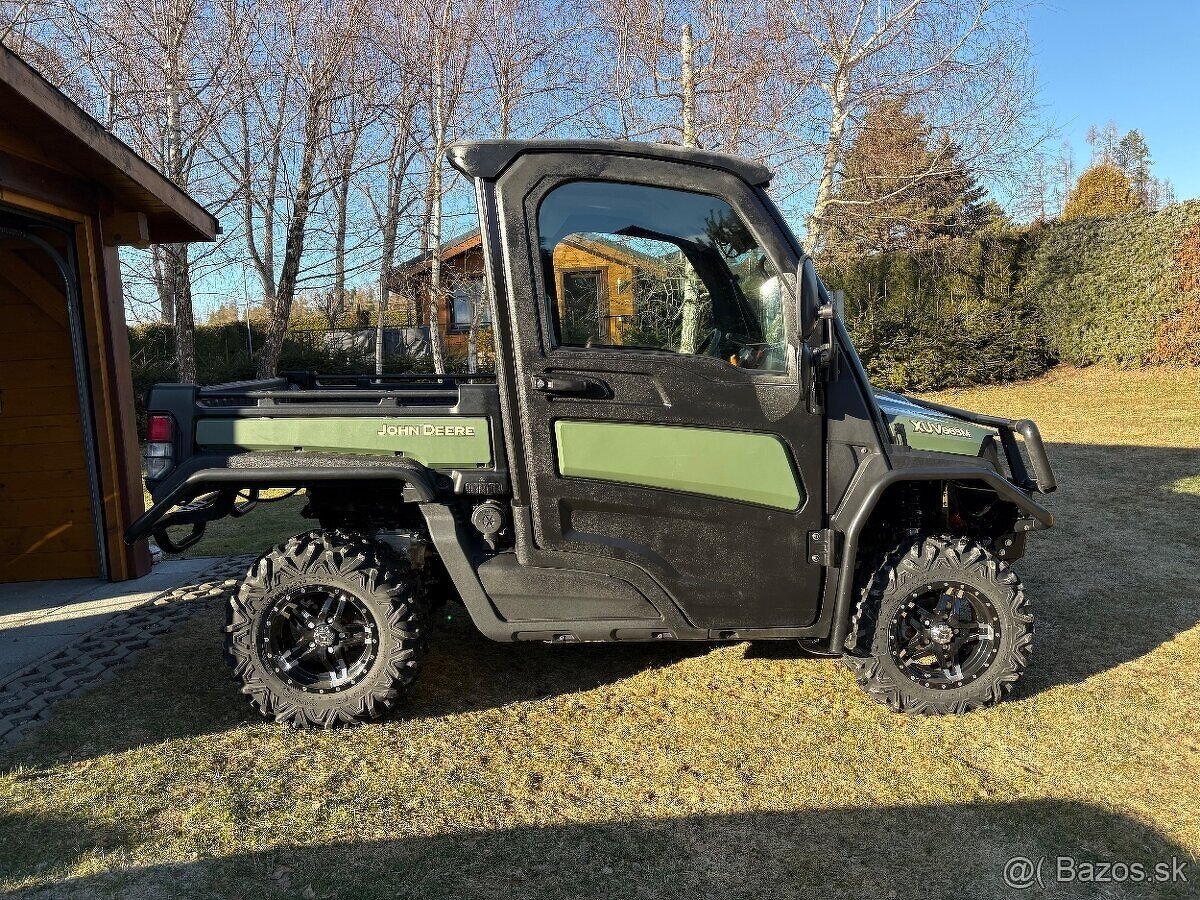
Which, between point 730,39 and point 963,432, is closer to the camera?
point 963,432

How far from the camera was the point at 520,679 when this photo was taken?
3920mm

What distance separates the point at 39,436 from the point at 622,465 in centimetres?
500

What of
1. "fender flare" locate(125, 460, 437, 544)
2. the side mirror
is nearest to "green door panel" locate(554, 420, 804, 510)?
the side mirror

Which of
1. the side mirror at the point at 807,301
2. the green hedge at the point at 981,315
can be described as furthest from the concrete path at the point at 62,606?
the green hedge at the point at 981,315

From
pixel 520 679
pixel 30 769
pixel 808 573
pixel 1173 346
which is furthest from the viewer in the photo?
pixel 1173 346

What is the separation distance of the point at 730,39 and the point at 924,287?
633 cm

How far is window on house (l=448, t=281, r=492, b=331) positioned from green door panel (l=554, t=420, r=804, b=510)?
10326 mm

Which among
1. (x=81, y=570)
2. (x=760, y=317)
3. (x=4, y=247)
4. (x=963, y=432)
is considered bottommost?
(x=81, y=570)

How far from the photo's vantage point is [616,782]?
2.95 metres

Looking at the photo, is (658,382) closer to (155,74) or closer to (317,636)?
(317,636)

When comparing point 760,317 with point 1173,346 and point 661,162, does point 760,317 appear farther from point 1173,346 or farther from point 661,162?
point 1173,346

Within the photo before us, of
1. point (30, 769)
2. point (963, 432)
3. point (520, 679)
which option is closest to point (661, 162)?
point (963, 432)

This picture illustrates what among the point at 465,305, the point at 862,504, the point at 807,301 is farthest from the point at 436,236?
the point at 862,504

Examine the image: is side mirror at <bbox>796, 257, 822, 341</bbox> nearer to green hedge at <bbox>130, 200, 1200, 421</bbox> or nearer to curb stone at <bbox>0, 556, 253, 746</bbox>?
curb stone at <bbox>0, 556, 253, 746</bbox>
